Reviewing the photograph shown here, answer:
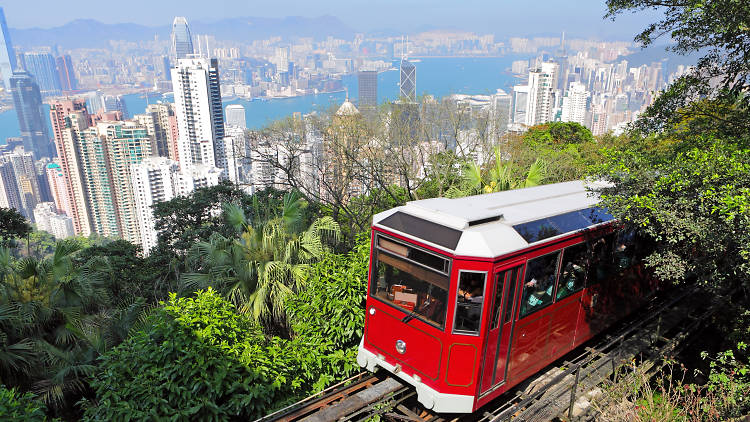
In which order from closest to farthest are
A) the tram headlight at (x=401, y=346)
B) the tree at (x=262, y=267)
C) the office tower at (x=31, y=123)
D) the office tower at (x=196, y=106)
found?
the tram headlight at (x=401, y=346)
the tree at (x=262, y=267)
the office tower at (x=196, y=106)
the office tower at (x=31, y=123)

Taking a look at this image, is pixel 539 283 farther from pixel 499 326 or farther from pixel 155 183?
pixel 155 183

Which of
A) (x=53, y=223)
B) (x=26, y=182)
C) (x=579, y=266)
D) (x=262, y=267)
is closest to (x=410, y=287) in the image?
(x=579, y=266)

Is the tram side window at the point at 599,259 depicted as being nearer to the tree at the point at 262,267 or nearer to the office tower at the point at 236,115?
the tree at the point at 262,267

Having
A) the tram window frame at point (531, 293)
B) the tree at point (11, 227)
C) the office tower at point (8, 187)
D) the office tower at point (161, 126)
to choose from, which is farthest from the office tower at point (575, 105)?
the office tower at point (8, 187)

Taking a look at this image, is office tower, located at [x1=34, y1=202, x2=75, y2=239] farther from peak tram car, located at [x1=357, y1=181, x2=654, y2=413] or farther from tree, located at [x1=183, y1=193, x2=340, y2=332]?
peak tram car, located at [x1=357, y1=181, x2=654, y2=413]

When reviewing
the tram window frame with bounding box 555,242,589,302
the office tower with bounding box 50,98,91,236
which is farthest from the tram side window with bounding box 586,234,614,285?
the office tower with bounding box 50,98,91,236

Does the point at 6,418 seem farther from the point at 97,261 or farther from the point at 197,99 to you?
the point at 197,99
